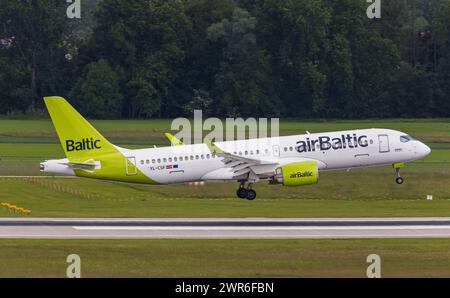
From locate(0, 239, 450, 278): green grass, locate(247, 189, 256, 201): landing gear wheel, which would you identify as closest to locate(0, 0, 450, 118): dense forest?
locate(247, 189, 256, 201): landing gear wheel

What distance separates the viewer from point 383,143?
6638 cm

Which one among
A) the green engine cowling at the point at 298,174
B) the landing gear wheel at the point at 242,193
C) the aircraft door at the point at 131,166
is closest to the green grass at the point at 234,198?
the landing gear wheel at the point at 242,193

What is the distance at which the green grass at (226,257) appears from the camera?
41.3 meters

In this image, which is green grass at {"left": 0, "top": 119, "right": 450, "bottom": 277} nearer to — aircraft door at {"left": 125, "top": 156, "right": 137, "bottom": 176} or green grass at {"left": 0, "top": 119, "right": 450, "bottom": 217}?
green grass at {"left": 0, "top": 119, "right": 450, "bottom": 217}

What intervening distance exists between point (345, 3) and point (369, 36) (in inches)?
196

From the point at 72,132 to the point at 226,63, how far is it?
7241 cm

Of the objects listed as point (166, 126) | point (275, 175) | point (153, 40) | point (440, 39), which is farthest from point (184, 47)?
point (275, 175)

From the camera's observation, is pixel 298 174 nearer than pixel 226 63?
Yes

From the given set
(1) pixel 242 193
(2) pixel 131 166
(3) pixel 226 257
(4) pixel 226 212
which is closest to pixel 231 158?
(1) pixel 242 193

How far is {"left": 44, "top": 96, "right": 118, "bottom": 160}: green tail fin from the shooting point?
207ft

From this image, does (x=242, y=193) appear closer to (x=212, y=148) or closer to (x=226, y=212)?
(x=212, y=148)

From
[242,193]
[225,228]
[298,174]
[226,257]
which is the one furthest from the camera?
[242,193]

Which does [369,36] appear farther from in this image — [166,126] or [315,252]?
[315,252]
